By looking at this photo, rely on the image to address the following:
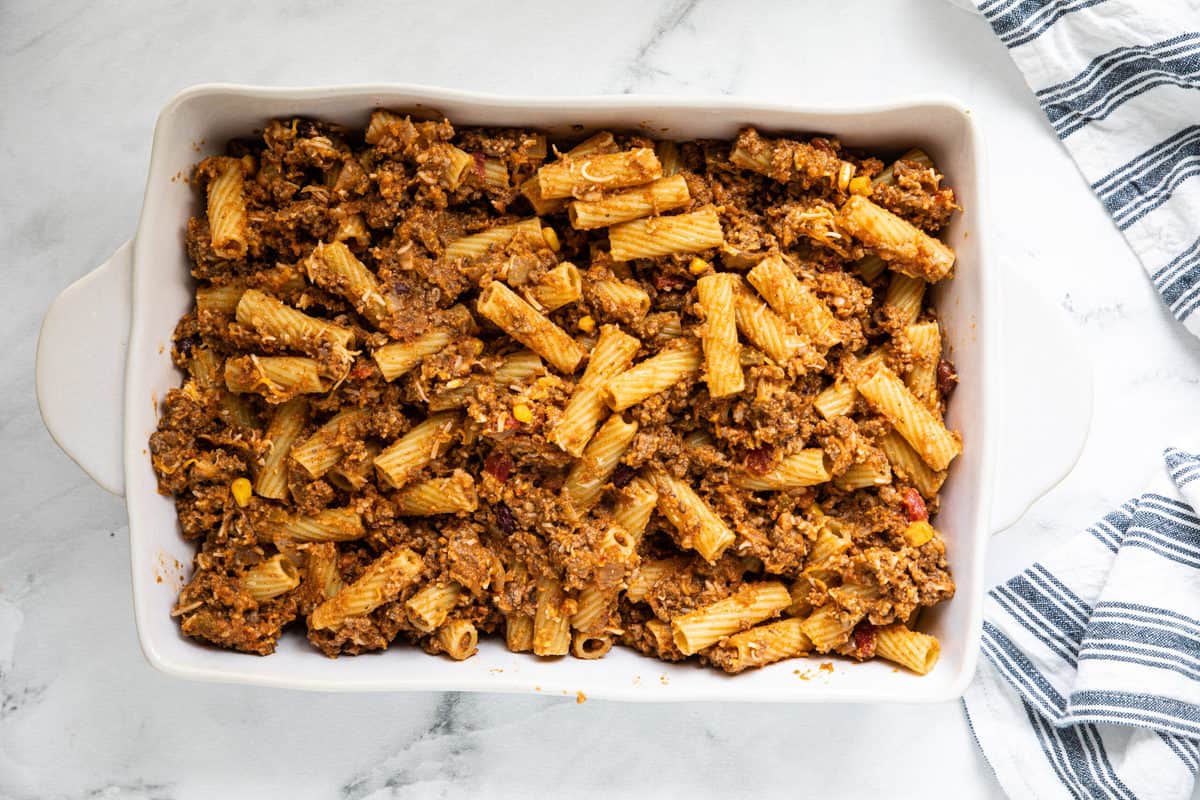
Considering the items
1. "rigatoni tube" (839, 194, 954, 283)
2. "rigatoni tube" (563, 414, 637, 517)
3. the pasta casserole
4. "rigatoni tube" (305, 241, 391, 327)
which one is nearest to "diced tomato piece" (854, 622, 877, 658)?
the pasta casserole

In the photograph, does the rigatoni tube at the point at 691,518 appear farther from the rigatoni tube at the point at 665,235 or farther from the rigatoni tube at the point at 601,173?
the rigatoni tube at the point at 601,173

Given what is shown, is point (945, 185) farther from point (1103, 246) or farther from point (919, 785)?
point (919, 785)

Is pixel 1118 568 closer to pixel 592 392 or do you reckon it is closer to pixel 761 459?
pixel 761 459

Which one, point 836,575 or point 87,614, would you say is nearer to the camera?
point 836,575

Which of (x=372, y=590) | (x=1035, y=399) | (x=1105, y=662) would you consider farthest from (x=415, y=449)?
(x=1105, y=662)

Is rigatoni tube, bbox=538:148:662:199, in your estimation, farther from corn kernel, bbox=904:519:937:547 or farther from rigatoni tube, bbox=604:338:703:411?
corn kernel, bbox=904:519:937:547

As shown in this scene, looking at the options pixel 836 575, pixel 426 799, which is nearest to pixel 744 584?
pixel 836 575

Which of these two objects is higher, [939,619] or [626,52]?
[626,52]
